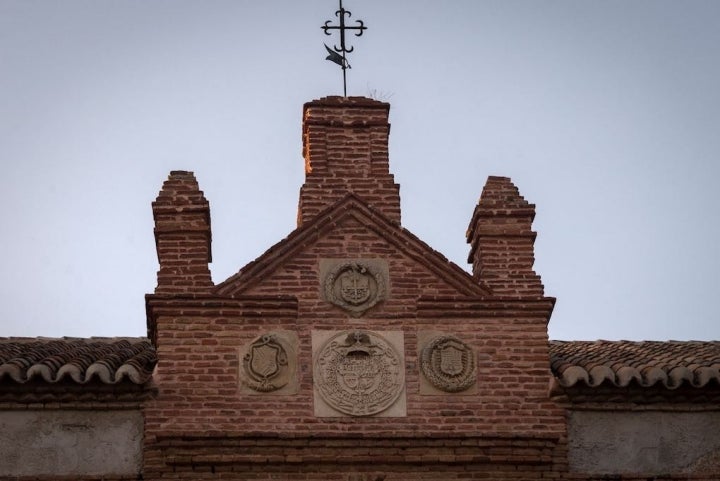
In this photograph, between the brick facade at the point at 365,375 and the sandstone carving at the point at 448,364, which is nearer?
the brick facade at the point at 365,375

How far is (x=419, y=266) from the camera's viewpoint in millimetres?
19797

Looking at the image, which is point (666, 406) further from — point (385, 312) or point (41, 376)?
point (41, 376)

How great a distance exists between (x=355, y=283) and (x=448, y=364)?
134 cm

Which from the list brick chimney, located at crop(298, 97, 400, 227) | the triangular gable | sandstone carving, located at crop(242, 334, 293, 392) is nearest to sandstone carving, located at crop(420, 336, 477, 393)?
the triangular gable

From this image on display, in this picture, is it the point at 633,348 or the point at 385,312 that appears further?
the point at 633,348

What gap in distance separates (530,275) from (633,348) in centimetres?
225

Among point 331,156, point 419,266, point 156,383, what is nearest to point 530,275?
point 419,266

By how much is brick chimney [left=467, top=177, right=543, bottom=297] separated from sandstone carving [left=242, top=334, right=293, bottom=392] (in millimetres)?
2412

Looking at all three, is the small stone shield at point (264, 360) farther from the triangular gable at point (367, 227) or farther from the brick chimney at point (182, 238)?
the brick chimney at point (182, 238)

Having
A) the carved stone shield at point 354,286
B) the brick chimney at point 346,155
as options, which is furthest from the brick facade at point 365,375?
the brick chimney at point 346,155

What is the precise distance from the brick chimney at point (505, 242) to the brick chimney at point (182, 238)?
300 centimetres

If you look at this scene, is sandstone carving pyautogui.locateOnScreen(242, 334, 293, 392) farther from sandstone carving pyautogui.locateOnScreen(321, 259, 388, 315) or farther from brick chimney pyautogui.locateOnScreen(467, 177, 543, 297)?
brick chimney pyautogui.locateOnScreen(467, 177, 543, 297)

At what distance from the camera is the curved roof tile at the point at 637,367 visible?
19.2m

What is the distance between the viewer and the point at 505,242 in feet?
65.7
